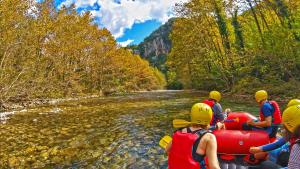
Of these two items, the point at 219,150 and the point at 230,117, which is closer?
the point at 219,150

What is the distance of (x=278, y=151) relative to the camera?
736cm

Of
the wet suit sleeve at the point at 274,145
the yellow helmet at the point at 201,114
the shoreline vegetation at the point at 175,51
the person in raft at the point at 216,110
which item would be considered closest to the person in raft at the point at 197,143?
the yellow helmet at the point at 201,114

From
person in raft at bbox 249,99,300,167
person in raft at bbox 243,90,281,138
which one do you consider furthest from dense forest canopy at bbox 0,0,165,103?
person in raft at bbox 249,99,300,167

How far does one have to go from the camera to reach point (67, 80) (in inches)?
1688

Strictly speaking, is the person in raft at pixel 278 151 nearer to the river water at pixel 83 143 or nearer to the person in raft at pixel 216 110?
the person in raft at pixel 216 110

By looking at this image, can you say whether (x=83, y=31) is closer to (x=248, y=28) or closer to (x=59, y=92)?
(x=59, y=92)

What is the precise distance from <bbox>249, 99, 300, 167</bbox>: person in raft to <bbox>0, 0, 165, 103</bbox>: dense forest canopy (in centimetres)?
2170

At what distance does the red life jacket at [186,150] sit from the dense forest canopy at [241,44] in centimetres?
2241

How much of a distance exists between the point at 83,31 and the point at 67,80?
8450 mm

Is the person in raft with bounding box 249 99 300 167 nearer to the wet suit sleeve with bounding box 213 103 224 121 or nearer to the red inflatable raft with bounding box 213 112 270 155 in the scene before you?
the red inflatable raft with bounding box 213 112 270 155

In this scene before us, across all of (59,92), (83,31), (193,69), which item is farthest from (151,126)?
(193,69)

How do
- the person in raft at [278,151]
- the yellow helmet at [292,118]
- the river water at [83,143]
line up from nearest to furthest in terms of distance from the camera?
the yellow helmet at [292,118]
the person in raft at [278,151]
the river water at [83,143]

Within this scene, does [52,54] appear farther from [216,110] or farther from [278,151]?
[278,151]

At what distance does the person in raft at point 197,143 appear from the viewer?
4867 mm
